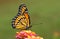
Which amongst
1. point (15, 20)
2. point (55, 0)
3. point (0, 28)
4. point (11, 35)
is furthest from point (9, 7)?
point (15, 20)

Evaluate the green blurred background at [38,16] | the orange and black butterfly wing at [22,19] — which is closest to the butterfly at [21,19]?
the orange and black butterfly wing at [22,19]

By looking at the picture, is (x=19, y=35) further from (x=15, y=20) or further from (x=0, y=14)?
(x=0, y=14)

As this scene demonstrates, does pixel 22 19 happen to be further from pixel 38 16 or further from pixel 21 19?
pixel 38 16

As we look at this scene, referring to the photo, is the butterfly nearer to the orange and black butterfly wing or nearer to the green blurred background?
the orange and black butterfly wing

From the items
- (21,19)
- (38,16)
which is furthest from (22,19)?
(38,16)

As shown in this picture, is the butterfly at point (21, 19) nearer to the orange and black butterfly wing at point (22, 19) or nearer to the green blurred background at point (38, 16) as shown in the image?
the orange and black butterfly wing at point (22, 19)

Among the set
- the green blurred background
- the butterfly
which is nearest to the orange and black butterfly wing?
the butterfly
